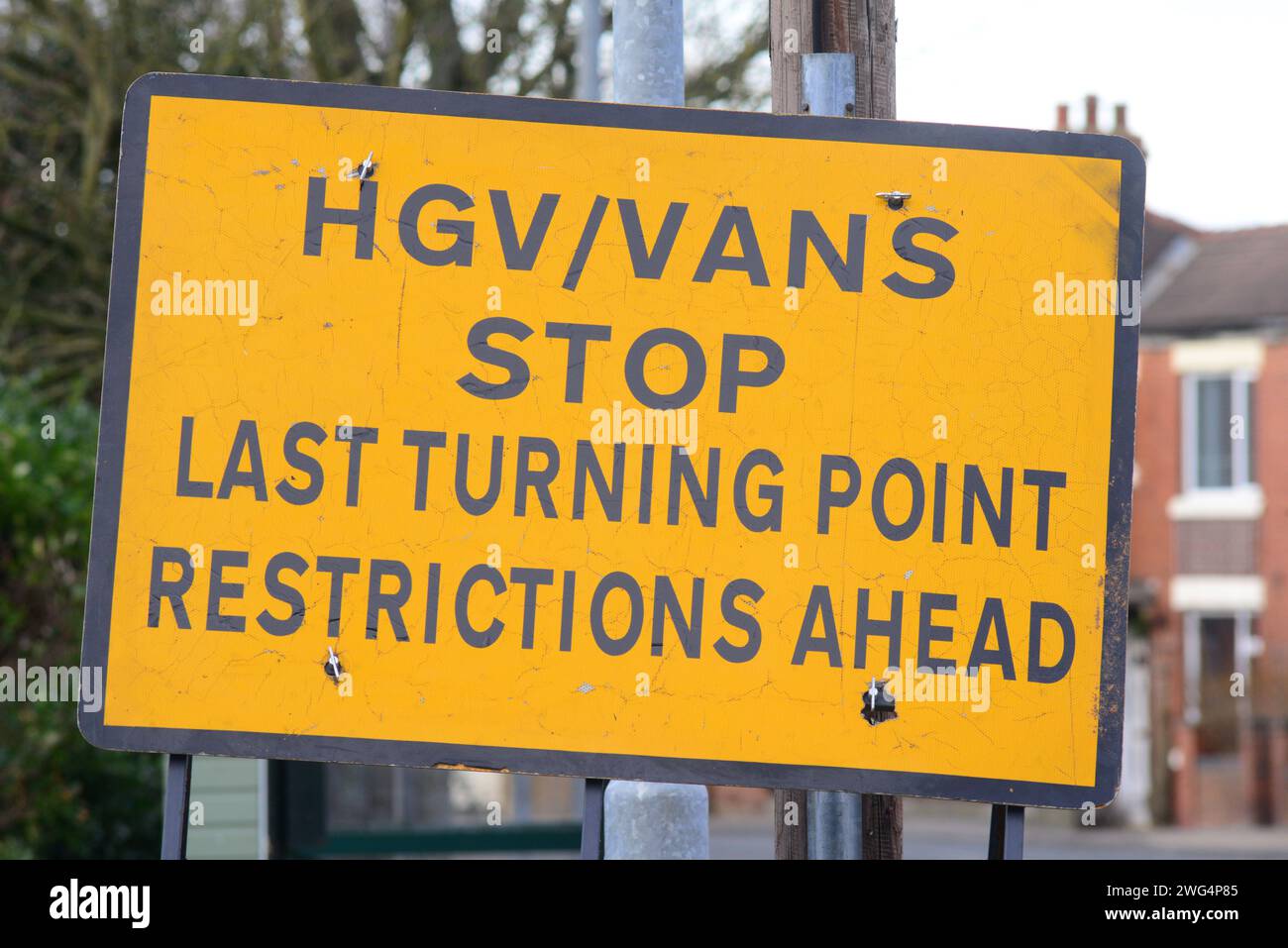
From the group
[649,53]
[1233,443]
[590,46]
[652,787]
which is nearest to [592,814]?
[652,787]

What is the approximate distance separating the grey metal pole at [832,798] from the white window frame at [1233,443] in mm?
20433

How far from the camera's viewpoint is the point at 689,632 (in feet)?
9.20

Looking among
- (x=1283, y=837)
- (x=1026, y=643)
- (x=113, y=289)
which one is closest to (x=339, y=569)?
(x=113, y=289)

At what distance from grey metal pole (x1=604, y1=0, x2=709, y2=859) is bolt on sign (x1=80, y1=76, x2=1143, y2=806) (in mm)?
906

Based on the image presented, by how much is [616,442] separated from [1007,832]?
3.47 ft

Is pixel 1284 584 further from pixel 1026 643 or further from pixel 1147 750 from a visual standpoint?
pixel 1026 643

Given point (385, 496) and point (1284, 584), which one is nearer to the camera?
point (385, 496)

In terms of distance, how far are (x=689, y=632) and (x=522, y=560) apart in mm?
350

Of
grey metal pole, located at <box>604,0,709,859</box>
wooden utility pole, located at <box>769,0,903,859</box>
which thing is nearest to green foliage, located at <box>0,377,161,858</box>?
grey metal pole, located at <box>604,0,709,859</box>

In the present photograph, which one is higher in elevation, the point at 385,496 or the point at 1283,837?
the point at 385,496

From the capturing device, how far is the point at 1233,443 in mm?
22531

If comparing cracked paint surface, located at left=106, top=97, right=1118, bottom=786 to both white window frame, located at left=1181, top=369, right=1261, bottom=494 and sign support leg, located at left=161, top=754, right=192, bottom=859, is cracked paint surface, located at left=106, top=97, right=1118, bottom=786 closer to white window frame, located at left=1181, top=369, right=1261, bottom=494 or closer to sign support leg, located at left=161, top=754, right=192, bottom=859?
sign support leg, located at left=161, top=754, right=192, bottom=859

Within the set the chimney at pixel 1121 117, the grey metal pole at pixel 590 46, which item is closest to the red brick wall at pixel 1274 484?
the chimney at pixel 1121 117
